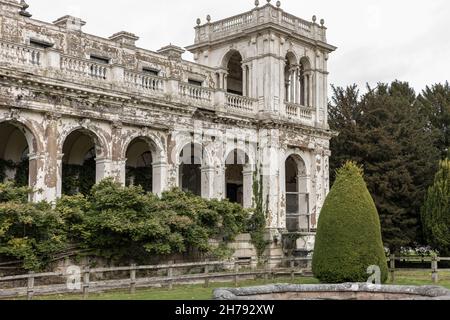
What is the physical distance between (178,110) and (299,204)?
8.52 metres

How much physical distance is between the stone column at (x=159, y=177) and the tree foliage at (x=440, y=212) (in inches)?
526

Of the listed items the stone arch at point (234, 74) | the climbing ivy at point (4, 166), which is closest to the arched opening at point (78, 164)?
the climbing ivy at point (4, 166)

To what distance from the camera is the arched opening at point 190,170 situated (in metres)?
28.2

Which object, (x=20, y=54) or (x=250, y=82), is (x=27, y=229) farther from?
(x=250, y=82)

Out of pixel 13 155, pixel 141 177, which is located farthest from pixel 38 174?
pixel 141 177

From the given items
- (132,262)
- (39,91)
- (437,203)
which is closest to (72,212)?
(132,262)

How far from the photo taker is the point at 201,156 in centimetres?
2770

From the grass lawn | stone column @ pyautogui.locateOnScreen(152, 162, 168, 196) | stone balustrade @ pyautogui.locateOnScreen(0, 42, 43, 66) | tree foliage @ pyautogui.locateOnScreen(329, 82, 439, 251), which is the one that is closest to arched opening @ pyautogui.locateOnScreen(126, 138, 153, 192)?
stone column @ pyautogui.locateOnScreen(152, 162, 168, 196)

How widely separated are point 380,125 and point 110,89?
54.6ft

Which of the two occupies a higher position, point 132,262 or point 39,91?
point 39,91

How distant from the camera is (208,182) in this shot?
90.5 ft

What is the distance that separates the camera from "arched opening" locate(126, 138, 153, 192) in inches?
1111

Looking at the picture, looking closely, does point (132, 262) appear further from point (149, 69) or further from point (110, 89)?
point (149, 69)

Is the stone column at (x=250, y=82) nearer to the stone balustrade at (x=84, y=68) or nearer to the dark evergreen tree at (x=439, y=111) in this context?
the stone balustrade at (x=84, y=68)
